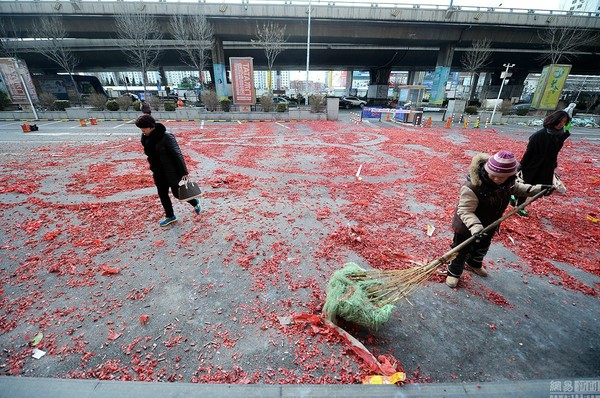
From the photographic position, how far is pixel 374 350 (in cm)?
247

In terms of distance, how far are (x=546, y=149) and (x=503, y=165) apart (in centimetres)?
295

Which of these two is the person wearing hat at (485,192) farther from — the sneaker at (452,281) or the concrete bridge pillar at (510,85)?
the concrete bridge pillar at (510,85)

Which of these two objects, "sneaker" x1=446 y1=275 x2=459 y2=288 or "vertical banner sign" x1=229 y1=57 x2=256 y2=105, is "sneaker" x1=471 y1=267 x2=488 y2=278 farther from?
"vertical banner sign" x1=229 y1=57 x2=256 y2=105

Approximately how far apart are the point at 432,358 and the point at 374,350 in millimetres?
546

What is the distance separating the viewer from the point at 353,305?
8.21 ft

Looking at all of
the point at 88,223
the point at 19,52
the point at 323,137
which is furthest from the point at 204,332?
the point at 19,52

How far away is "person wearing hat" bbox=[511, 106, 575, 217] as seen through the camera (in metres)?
4.14

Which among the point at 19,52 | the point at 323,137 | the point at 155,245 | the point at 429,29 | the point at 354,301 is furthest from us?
the point at 19,52

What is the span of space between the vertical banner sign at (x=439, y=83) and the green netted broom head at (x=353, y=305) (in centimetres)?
3988

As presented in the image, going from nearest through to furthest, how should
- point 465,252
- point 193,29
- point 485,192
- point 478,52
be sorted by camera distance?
point 485,192
point 465,252
point 193,29
point 478,52

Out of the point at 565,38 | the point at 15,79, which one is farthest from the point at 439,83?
the point at 15,79

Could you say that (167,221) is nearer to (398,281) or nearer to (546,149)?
(398,281)

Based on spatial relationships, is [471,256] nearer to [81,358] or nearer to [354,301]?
[354,301]

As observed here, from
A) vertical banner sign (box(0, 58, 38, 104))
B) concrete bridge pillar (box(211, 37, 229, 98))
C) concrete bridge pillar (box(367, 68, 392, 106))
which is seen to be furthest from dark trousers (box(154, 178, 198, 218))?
concrete bridge pillar (box(367, 68, 392, 106))
